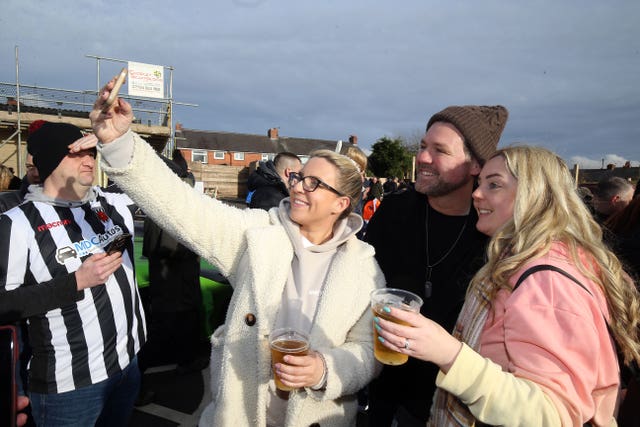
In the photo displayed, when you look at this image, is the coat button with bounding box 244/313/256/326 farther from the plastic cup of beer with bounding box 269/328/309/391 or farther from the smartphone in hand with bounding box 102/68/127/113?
the smartphone in hand with bounding box 102/68/127/113

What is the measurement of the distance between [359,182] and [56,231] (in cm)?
164

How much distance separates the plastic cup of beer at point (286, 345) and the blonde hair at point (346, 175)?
801 mm

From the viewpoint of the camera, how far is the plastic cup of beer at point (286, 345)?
142cm

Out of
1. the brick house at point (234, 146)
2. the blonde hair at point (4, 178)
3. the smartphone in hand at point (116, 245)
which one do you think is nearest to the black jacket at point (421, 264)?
the smartphone in hand at point (116, 245)

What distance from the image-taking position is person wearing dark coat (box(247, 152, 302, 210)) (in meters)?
4.41

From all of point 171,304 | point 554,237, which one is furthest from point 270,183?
point 554,237

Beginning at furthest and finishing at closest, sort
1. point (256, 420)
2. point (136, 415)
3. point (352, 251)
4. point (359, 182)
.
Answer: point (136, 415) < point (359, 182) < point (352, 251) < point (256, 420)

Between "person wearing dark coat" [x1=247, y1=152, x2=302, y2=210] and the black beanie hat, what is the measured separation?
244 centimetres

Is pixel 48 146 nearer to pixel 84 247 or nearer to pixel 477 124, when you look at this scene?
pixel 84 247

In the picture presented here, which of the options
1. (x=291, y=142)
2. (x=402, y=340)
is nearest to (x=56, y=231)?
(x=402, y=340)

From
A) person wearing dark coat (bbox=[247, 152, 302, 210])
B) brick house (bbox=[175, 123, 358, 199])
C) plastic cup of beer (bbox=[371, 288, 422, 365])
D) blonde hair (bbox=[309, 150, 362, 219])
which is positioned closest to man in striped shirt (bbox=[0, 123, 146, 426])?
blonde hair (bbox=[309, 150, 362, 219])

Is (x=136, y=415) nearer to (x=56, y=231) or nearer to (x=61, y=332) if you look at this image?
(x=61, y=332)

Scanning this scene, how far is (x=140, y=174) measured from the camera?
146 centimetres

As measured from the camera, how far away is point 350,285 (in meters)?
1.77
